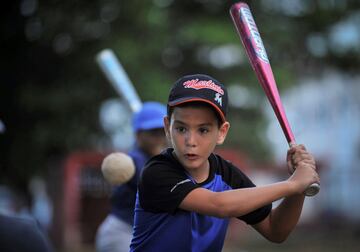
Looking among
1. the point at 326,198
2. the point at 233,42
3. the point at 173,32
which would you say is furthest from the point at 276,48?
the point at 326,198

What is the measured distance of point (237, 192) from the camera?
296cm

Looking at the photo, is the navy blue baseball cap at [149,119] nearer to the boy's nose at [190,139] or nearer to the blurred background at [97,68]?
the boy's nose at [190,139]

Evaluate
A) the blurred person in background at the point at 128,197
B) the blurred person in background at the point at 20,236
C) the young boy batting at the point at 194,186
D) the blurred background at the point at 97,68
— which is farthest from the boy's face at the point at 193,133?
the blurred background at the point at 97,68

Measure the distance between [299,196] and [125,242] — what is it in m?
2.56

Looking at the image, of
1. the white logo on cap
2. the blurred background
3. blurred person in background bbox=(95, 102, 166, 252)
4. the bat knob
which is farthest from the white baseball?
the blurred background

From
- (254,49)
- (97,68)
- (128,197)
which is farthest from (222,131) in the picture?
(97,68)

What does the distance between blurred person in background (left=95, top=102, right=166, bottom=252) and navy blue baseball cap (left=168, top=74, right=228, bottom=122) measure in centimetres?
239

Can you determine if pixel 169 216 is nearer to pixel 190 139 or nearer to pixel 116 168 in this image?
pixel 190 139

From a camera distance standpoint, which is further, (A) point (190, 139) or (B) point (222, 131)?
(B) point (222, 131)

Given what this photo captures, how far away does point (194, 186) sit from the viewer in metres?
3.01

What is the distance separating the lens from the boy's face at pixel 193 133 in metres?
3.02

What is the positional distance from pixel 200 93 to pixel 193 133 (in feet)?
0.60

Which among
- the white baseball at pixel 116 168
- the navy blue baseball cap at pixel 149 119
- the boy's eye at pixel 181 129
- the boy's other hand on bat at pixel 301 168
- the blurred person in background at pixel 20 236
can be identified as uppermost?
the navy blue baseball cap at pixel 149 119

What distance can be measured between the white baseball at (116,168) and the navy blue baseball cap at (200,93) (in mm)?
1473
